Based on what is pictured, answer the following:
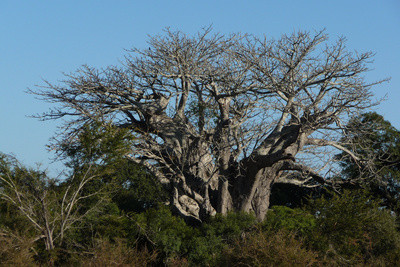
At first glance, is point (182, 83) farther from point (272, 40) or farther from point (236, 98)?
point (272, 40)

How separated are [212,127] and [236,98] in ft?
5.22

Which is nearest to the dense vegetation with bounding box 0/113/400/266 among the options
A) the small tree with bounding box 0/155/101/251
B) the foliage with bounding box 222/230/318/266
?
the small tree with bounding box 0/155/101/251

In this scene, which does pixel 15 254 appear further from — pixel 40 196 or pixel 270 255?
pixel 270 255

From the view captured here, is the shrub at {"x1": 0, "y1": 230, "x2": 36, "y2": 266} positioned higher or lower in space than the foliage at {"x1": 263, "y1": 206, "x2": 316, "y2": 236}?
lower

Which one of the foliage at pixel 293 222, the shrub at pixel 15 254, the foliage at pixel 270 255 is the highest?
the foliage at pixel 293 222

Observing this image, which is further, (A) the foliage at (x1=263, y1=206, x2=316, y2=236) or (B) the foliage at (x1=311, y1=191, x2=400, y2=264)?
(A) the foliage at (x1=263, y1=206, x2=316, y2=236)

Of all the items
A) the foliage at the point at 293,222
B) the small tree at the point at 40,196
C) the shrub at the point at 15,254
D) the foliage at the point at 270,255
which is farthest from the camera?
the foliage at the point at 293,222

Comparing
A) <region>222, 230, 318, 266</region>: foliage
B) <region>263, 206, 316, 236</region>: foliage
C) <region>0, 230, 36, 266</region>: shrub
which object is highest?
<region>263, 206, 316, 236</region>: foliage

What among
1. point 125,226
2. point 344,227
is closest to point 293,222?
point 344,227

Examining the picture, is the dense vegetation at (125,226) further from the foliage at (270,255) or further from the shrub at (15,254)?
the foliage at (270,255)

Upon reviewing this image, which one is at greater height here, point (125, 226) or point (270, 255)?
point (125, 226)

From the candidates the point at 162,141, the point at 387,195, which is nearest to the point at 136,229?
the point at 162,141

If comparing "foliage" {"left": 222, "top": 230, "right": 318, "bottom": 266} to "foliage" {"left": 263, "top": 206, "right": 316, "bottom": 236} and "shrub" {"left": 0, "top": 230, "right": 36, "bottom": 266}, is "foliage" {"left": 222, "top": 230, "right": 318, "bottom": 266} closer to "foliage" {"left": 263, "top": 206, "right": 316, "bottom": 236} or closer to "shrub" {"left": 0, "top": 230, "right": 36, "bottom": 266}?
"foliage" {"left": 263, "top": 206, "right": 316, "bottom": 236}

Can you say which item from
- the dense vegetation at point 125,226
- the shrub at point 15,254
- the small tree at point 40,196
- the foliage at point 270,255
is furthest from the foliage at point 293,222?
the shrub at point 15,254
